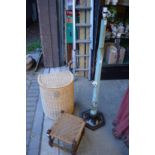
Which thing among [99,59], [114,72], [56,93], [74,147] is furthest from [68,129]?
[114,72]

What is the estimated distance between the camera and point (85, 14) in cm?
252

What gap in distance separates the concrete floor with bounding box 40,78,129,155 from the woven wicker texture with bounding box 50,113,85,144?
19 centimetres

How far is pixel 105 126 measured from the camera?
6.61 ft

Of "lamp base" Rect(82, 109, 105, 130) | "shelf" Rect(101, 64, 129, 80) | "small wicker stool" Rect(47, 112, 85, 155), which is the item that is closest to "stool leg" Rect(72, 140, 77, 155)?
"small wicker stool" Rect(47, 112, 85, 155)

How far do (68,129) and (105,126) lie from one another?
1.59ft

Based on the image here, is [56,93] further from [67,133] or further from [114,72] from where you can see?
[114,72]

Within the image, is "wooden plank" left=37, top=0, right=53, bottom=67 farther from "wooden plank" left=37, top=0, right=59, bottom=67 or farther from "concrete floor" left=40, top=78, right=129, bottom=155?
"concrete floor" left=40, top=78, right=129, bottom=155

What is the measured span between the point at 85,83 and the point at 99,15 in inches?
39.3

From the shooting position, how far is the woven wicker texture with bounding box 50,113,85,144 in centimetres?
164
